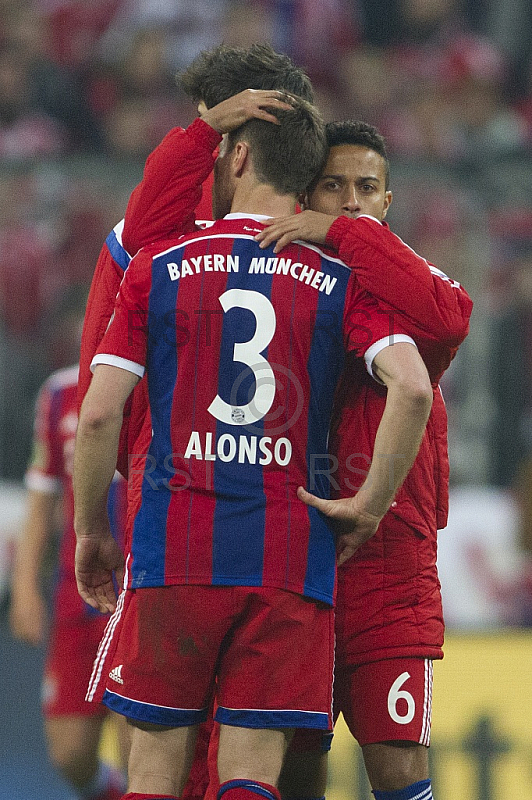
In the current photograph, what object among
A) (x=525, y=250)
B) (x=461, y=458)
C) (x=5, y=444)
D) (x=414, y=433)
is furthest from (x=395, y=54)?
(x=414, y=433)

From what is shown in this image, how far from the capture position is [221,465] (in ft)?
7.32

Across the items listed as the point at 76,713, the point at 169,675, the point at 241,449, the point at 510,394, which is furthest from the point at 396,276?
the point at 510,394

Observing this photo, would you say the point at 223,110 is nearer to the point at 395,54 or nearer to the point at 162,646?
the point at 162,646

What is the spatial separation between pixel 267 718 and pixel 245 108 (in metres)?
1.28

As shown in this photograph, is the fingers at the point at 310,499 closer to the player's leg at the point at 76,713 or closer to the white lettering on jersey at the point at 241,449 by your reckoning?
the white lettering on jersey at the point at 241,449

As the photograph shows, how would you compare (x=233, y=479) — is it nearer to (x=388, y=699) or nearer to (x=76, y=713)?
(x=388, y=699)

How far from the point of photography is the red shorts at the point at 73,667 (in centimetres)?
428

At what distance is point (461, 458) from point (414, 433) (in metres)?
3.42

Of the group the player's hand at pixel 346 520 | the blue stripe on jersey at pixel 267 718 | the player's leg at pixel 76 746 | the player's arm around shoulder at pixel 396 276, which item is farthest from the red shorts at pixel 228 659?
the player's leg at pixel 76 746

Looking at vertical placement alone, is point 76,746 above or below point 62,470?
below

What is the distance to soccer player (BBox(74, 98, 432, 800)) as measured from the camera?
221 cm

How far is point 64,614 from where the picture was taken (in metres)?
4.34

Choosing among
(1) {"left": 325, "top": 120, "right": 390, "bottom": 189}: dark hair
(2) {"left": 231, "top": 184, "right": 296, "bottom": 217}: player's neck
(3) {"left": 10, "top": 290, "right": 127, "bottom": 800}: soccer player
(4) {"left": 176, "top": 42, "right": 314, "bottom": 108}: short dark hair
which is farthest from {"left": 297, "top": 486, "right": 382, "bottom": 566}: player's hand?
(3) {"left": 10, "top": 290, "right": 127, "bottom": 800}: soccer player

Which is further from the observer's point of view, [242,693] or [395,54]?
[395,54]
